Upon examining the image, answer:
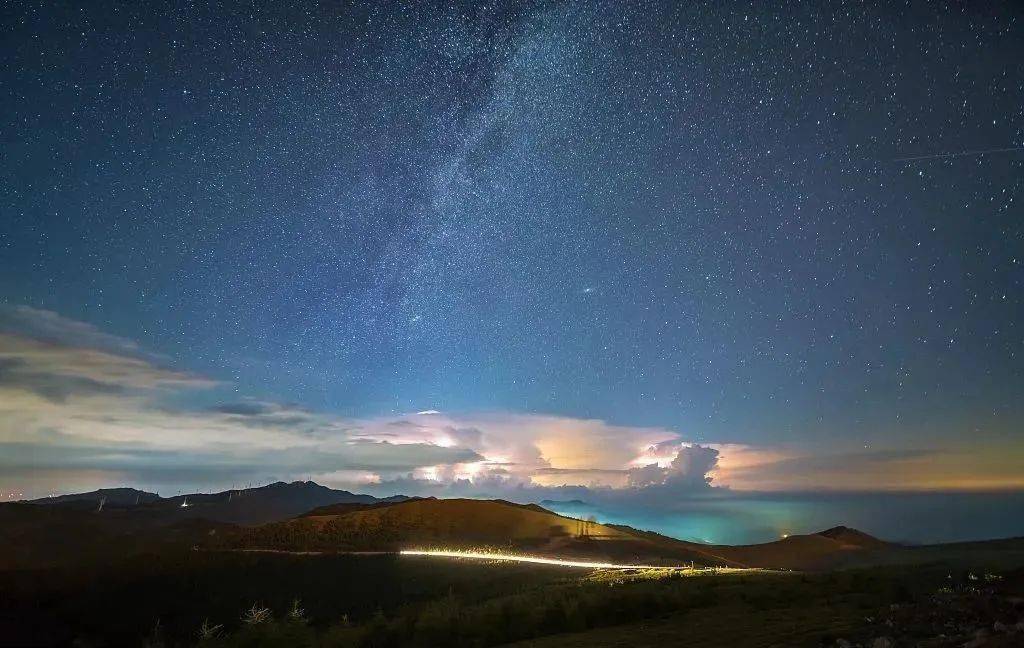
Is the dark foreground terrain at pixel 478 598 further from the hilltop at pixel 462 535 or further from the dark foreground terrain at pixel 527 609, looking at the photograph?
the hilltop at pixel 462 535

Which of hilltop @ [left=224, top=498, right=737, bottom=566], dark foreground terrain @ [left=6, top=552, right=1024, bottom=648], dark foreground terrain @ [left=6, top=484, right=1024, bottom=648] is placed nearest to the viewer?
dark foreground terrain @ [left=6, top=552, right=1024, bottom=648]

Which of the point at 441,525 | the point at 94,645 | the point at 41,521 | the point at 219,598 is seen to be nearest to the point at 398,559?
the point at 219,598

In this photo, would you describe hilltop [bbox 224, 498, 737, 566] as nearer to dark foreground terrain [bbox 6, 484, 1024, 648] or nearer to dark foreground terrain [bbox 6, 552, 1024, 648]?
dark foreground terrain [bbox 6, 484, 1024, 648]

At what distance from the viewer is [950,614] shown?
39.3 feet

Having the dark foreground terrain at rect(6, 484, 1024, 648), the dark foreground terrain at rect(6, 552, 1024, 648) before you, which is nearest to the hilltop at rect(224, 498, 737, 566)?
the dark foreground terrain at rect(6, 484, 1024, 648)

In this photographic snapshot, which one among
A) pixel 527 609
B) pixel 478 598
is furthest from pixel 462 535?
pixel 527 609

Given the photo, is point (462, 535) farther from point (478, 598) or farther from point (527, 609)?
point (527, 609)

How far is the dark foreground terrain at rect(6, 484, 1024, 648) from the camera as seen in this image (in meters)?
13.8

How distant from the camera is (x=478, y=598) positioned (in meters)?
27.2

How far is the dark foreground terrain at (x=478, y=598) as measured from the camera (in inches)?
543

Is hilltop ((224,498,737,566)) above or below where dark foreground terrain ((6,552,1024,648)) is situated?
above

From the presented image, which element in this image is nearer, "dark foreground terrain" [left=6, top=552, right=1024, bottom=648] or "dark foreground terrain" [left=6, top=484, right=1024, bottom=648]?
"dark foreground terrain" [left=6, top=552, right=1024, bottom=648]

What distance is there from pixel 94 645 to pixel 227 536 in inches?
2130

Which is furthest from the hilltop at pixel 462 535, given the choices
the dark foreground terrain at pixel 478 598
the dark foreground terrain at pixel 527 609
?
the dark foreground terrain at pixel 527 609
